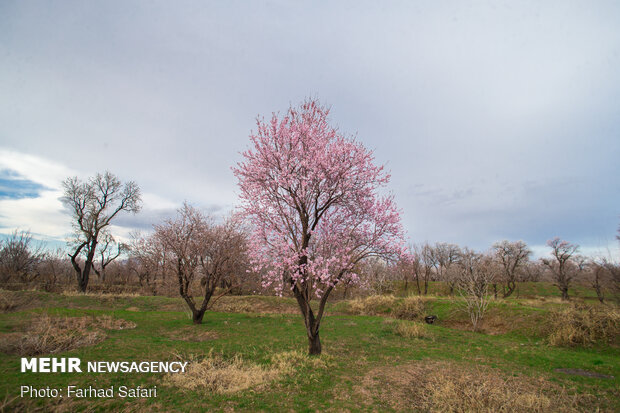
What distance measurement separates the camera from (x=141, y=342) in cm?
1289

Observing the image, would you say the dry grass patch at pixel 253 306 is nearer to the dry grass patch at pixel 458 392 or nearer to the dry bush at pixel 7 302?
the dry bush at pixel 7 302

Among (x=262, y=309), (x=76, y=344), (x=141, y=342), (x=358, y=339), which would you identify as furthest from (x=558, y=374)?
(x=262, y=309)

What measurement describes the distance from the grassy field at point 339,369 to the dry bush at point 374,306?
753 cm

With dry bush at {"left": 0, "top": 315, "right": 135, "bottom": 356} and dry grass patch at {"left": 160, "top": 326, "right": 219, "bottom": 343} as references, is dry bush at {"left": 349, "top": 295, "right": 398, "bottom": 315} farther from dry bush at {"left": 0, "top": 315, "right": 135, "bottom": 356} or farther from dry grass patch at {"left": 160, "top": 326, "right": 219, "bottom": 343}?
dry bush at {"left": 0, "top": 315, "right": 135, "bottom": 356}

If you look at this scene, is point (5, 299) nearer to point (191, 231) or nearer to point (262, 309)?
point (191, 231)

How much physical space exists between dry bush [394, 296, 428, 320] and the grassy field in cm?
589

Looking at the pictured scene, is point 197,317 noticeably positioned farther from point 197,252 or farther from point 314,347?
point 314,347

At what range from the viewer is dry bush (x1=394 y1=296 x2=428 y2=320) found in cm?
2542

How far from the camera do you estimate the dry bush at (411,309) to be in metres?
25.4

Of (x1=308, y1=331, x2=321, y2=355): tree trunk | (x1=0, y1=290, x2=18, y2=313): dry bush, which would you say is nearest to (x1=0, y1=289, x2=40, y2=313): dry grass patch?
(x1=0, y1=290, x2=18, y2=313): dry bush

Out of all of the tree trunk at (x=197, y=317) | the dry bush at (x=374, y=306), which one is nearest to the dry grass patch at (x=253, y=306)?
the dry bush at (x=374, y=306)

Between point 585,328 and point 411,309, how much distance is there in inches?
477

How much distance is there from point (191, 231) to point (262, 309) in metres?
14.2


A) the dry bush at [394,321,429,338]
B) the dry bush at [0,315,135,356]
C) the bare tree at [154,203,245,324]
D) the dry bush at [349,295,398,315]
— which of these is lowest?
the dry bush at [349,295,398,315]
